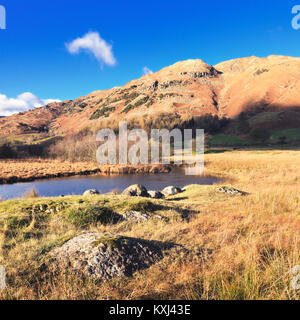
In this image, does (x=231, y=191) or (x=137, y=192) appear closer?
(x=231, y=191)

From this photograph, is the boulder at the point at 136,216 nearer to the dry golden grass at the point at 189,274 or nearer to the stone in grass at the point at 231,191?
the dry golden grass at the point at 189,274

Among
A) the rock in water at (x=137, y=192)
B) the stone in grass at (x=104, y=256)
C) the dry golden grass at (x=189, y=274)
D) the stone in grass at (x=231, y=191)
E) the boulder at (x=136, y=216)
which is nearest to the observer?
the dry golden grass at (x=189, y=274)

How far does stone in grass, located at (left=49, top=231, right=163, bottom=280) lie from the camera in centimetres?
325

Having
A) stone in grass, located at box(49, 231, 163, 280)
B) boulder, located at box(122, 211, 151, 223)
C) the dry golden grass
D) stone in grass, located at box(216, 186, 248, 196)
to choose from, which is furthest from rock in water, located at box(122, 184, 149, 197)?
stone in grass, located at box(49, 231, 163, 280)

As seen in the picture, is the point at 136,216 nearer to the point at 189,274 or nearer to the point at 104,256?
the point at 104,256

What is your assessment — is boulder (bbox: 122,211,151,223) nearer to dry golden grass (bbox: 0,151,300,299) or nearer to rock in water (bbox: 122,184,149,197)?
dry golden grass (bbox: 0,151,300,299)

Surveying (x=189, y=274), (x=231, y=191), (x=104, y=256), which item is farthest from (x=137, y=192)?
(x=189, y=274)

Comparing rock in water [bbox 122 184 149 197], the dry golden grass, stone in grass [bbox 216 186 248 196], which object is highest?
the dry golden grass

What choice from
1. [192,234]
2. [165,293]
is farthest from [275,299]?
[192,234]

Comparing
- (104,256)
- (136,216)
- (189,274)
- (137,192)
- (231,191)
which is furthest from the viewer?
(137,192)

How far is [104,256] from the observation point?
3.42 metres

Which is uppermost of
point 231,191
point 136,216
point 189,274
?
point 189,274

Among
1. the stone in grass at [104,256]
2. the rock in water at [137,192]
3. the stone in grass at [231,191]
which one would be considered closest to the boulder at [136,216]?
the stone in grass at [104,256]

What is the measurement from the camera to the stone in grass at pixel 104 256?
3246 mm
